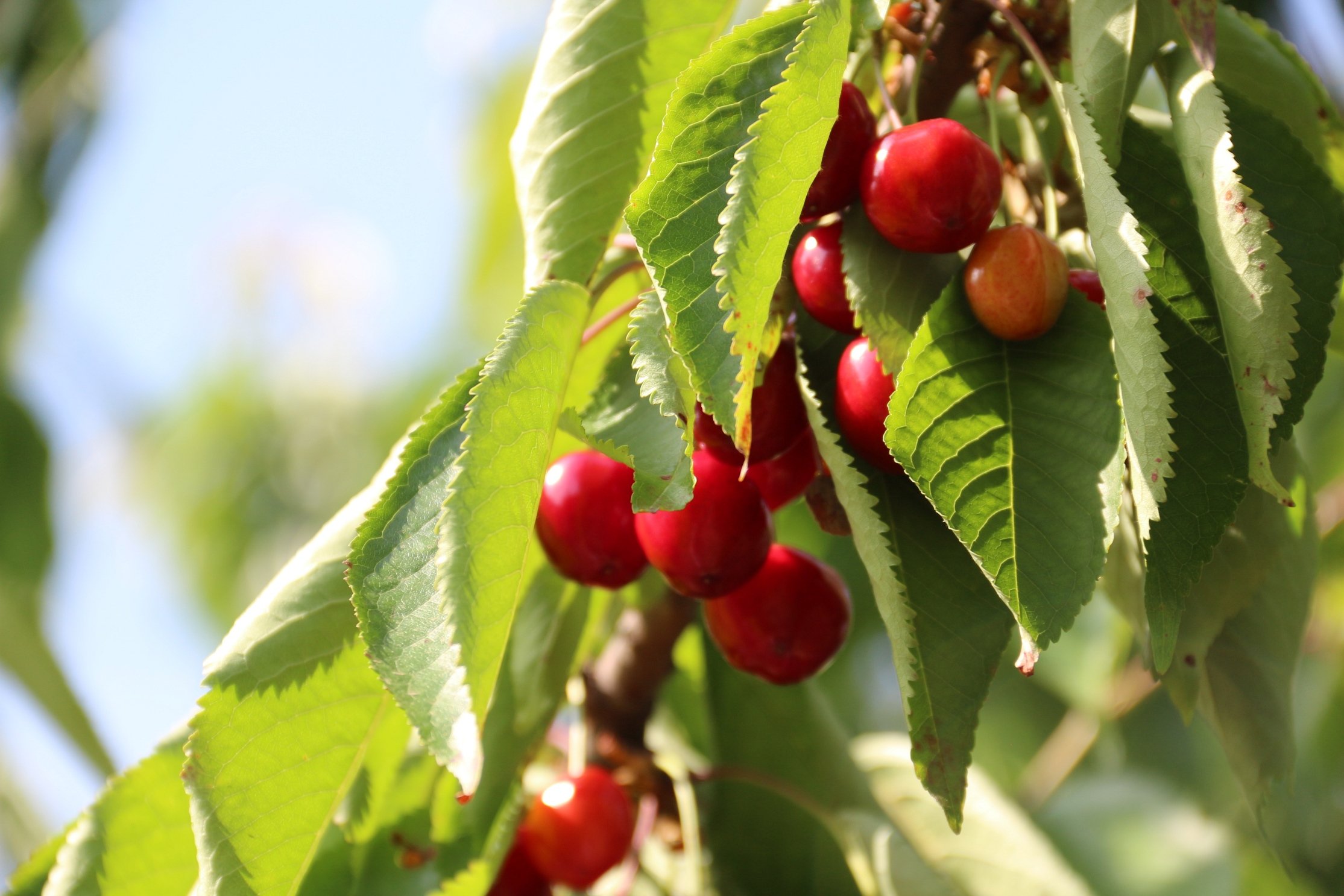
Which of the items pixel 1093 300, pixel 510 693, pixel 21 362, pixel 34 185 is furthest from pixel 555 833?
pixel 21 362

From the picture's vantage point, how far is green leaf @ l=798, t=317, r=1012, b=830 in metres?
0.61

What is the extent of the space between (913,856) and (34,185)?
5.61ft

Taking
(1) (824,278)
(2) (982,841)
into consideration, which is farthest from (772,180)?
(2) (982,841)

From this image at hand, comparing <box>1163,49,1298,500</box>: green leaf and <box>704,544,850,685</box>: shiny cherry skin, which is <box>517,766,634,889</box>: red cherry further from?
<box>1163,49,1298,500</box>: green leaf

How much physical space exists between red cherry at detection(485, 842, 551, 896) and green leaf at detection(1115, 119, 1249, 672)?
24.4 inches

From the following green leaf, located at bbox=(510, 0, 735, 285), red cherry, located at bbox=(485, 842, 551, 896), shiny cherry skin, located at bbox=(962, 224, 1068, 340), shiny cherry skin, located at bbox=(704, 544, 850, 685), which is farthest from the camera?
red cherry, located at bbox=(485, 842, 551, 896)

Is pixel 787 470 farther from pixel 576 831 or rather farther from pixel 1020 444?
pixel 576 831

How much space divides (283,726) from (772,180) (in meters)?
0.42

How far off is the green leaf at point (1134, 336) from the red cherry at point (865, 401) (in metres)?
0.13

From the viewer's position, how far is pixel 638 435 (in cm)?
66

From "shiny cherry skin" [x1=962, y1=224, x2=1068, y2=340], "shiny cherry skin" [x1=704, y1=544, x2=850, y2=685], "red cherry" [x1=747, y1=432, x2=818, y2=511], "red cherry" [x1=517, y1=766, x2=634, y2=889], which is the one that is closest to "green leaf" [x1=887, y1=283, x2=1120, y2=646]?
"shiny cherry skin" [x1=962, y1=224, x2=1068, y2=340]

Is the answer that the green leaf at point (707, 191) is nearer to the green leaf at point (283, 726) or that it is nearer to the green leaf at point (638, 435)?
the green leaf at point (638, 435)

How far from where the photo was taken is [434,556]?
0.58 metres

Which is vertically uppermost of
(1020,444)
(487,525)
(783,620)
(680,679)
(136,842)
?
(487,525)
